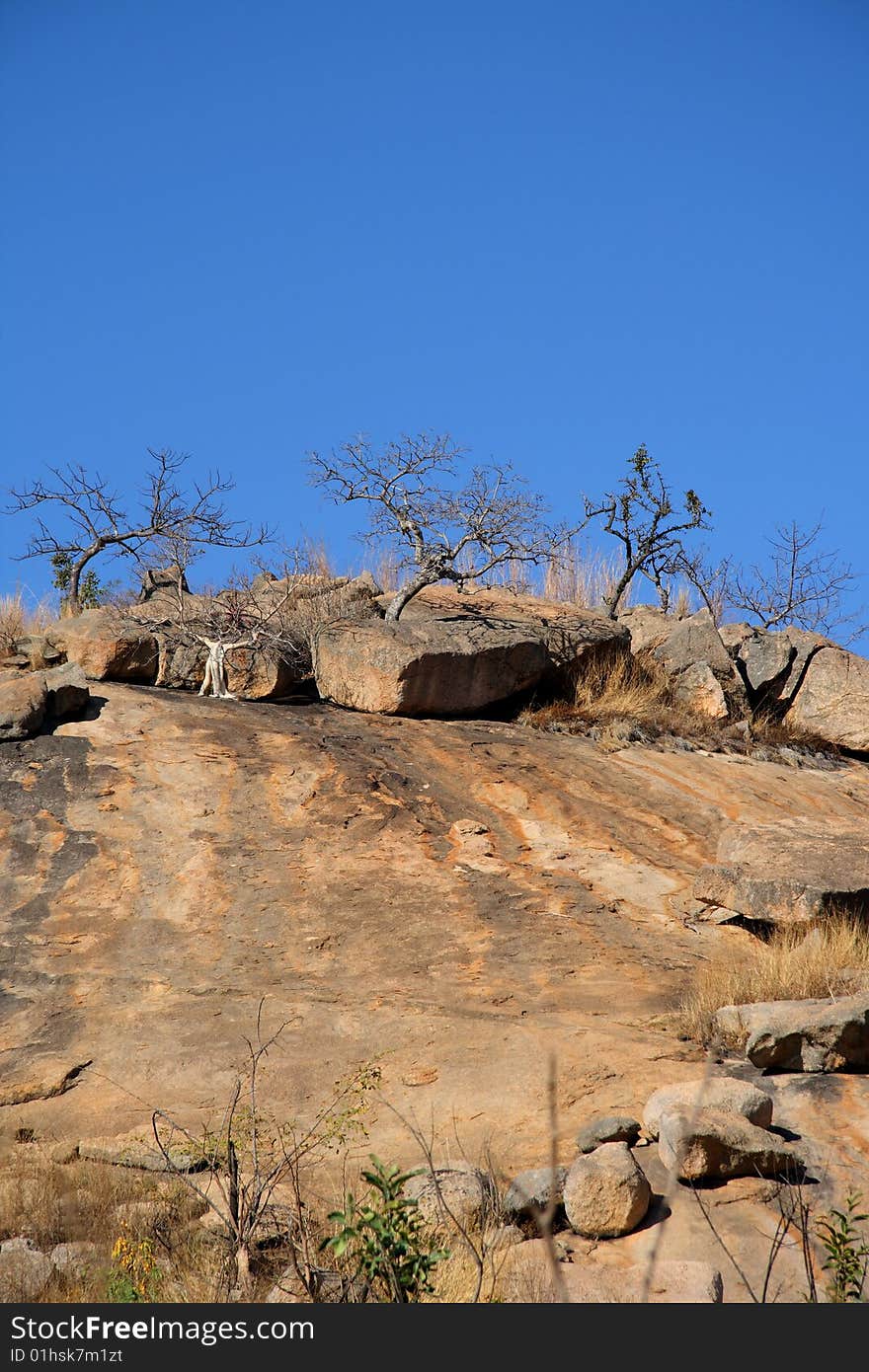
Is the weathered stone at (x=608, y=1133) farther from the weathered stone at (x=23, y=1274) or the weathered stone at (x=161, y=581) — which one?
the weathered stone at (x=161, y=581)

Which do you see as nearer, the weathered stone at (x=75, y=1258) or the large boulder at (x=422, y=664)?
the weathered stone at (x=75, y=1258)

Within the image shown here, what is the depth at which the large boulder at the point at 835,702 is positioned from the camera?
50.5ft

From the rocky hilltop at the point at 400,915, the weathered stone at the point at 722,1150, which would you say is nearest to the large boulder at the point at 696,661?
the rocky hilltop at the point at 400,915

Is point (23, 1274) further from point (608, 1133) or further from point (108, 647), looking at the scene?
point (108, 647)

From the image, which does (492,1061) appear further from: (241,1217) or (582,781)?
(582,781)

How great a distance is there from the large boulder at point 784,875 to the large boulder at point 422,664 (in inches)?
172

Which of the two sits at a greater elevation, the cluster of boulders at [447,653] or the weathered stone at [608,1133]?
the cluster of boulders at [447,653]

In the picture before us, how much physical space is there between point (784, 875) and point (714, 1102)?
3273 mm

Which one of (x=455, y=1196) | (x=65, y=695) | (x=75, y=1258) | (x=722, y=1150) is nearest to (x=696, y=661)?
(x=65, y=695)

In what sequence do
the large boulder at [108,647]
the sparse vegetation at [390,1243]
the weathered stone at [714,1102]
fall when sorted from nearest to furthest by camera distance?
the sparse vegetation at [390,1243], the weathered stone at [714,1102], the large boulder at [108,647]

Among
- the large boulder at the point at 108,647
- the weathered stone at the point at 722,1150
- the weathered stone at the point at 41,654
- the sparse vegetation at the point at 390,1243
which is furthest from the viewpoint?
the weathered stone at the point at 41,654

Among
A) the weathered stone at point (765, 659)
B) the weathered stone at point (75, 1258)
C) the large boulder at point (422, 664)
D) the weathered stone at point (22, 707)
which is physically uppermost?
the weathered stone at point (765, 659)

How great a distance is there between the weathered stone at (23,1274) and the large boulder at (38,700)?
6.40 m
